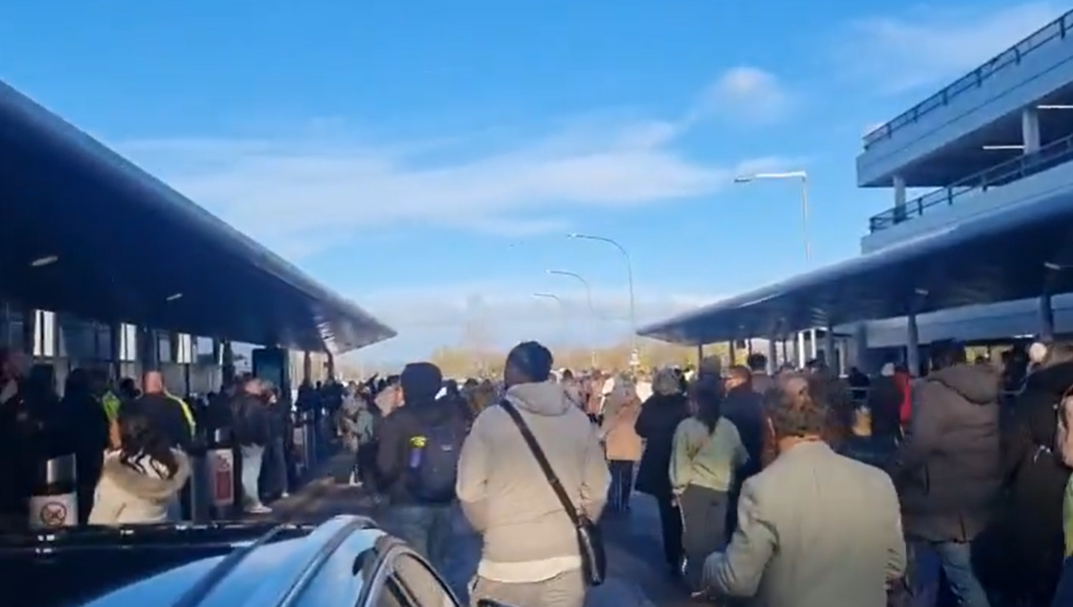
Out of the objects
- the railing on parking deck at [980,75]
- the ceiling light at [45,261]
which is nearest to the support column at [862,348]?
the railing on parking deck at [980,75]

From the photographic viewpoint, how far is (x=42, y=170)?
987 centimetres

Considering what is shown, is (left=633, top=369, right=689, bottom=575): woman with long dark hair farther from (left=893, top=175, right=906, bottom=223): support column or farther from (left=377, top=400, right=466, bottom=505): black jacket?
(left=893, top=175, right=906, bottom=223): support column

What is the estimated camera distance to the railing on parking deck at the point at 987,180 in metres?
42.0

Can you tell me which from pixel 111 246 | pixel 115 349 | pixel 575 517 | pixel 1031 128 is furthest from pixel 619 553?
pixel 1031 128

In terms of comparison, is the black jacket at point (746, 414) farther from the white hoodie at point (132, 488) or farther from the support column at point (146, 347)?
the support column at point (146, 347)

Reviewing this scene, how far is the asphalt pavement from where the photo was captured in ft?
41.0

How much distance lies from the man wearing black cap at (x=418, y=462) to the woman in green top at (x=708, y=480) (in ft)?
9.34

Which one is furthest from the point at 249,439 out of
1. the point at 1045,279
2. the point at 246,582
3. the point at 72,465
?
the point at 246,582

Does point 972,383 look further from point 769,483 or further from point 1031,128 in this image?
point 1031,128

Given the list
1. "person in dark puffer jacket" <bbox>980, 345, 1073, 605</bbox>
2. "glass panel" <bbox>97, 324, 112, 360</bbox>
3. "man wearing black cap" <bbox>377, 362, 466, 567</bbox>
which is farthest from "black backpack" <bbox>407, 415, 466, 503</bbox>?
"glass panel" <bbox>97, 324, 112, 360</bbox>

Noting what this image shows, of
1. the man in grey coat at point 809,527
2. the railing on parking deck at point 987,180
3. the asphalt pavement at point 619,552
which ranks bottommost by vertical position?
the asphalt pavement at point 619,552

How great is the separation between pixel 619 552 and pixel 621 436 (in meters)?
3.33

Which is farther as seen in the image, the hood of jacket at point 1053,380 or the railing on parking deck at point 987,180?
the railing on parking deck at point 987,180

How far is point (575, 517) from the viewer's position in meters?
6.75
